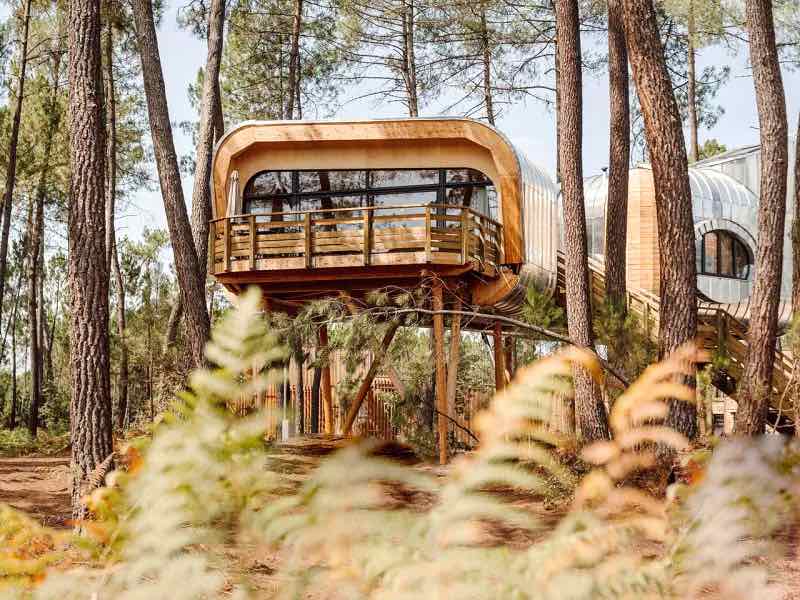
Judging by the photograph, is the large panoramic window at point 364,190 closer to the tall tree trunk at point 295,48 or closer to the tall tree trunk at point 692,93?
the tall tree trunk at point 295,48

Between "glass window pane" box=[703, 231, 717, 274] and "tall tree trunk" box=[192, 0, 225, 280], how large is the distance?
13.9 m

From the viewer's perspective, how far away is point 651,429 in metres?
1.11

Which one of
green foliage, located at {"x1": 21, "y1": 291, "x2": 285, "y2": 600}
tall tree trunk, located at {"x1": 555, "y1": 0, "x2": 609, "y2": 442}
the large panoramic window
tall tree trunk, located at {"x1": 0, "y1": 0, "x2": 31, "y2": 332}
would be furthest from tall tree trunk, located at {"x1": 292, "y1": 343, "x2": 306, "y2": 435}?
green foliage, located at {"x1": 21, "y1": 291, "x2": 285, "y2": 600}

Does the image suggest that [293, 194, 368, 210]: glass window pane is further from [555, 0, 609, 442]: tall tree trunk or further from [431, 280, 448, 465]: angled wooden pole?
[555, 0, 609, 442]: tall tree trunk

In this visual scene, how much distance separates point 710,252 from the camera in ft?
75.5

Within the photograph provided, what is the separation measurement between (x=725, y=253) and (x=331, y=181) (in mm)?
12673

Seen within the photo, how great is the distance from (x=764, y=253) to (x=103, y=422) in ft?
22.9

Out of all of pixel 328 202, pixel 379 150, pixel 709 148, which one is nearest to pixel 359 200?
pixel 328 202

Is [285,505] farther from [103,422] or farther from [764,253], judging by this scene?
[764,253]

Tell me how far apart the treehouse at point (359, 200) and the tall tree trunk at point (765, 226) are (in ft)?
16.1

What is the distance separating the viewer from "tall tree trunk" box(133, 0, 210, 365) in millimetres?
11320

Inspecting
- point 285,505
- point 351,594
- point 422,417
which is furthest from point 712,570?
point 422,417

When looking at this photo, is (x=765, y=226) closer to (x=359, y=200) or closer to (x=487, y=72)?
(x=359, y=200)

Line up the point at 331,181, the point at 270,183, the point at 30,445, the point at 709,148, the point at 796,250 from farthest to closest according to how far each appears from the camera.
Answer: the point at 709,148 → the point at 30,445 → the point at 270,183 → the point at 331,181 → the point at 796,250
